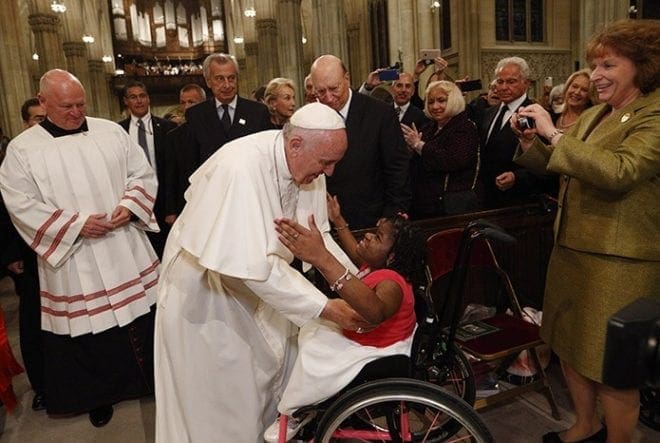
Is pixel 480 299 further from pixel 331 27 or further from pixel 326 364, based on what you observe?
pixel 331 27

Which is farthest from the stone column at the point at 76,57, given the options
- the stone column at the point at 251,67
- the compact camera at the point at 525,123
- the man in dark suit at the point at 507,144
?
the compact camera at the point at 525,123

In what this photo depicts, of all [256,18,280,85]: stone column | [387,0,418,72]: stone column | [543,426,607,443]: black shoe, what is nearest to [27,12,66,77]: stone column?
[256,18,280,85]: stone column

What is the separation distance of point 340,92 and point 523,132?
46.7 inches

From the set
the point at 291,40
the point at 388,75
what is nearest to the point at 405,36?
the point at 291,40

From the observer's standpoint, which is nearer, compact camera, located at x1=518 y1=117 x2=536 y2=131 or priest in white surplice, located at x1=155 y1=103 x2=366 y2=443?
priest in white surplice, located at x1=155 y1=103 x2=366 y2=443

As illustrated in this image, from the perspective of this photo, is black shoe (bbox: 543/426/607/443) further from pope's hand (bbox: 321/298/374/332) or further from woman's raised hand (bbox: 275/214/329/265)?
woman's raised hand (bbox: 275/214/329/265)

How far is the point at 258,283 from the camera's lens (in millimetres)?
1791

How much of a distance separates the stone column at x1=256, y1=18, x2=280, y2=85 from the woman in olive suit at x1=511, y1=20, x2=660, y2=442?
63.7ft

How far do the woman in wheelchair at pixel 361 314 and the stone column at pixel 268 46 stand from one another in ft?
63.7

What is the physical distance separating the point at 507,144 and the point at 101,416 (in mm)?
3082

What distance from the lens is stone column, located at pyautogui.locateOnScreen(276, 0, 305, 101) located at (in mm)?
16016

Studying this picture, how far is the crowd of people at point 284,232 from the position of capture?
1.82m

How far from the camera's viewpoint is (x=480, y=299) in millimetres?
3406

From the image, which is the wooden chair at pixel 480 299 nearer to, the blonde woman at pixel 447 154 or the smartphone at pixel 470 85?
the blonde woman at pixel 447 154
